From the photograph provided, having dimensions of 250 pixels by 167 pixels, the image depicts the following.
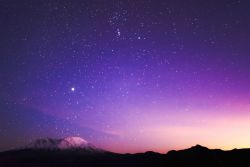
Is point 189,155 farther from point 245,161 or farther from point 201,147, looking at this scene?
point 245,161

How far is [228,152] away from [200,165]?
15.8 meters

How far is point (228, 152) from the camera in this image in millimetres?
163500

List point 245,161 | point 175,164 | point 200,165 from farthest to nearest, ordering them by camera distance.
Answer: point 175,164, point 200,165, point 245,161

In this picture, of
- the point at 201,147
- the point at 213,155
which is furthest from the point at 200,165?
the point at 201,147

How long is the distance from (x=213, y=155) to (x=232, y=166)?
21.3 m

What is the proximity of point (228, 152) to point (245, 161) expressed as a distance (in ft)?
66.1

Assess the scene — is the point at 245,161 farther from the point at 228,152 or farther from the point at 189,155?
the point at 189,155

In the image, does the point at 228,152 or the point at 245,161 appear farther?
the point at 228,152

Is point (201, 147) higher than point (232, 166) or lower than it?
higher

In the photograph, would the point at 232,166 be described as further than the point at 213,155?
No

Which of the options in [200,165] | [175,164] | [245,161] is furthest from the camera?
[175,164]

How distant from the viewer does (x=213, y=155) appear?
543 feet

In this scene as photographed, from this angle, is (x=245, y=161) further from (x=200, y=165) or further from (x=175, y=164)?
(x=175, y=164)

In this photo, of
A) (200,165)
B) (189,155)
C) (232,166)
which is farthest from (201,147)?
(232,166)
